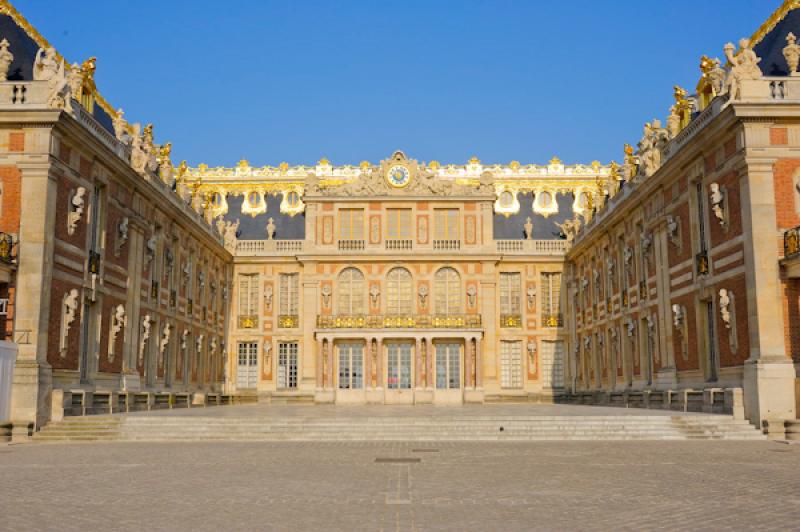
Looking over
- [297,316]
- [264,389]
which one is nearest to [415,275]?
[297,316]

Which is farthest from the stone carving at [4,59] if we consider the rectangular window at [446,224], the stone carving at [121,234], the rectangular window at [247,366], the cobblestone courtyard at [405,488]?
the rectangular window at [446,224]

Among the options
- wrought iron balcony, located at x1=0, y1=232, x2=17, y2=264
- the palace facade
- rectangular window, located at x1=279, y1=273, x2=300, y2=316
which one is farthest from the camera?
rectangular window, located at x1=279, y1=273, x2=300, y2=316

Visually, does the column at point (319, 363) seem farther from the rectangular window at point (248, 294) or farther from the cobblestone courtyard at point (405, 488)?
the cobblestone courtyard at point (405, 488)

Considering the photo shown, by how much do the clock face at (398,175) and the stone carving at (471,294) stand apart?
23.5ft

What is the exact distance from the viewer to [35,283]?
68.1 ft

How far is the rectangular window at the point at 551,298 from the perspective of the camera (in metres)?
44.8

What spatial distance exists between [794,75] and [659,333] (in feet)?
33.9

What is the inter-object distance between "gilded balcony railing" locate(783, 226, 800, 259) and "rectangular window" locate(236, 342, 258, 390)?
31.2 meters

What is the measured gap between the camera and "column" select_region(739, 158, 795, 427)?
756 inches

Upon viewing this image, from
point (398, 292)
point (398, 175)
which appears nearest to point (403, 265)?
point (398, 292)

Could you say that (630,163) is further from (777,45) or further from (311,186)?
(311,186)

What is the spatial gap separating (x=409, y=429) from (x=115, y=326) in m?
12.3

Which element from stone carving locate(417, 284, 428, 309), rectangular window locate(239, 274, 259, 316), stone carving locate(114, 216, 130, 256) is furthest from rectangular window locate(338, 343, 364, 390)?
stone carving locate(114, 216, 130, 256)

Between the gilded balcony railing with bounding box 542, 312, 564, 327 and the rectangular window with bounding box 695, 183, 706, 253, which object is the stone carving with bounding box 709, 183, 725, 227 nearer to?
the rectangular window with bounding box 695, 183, 706, 253
